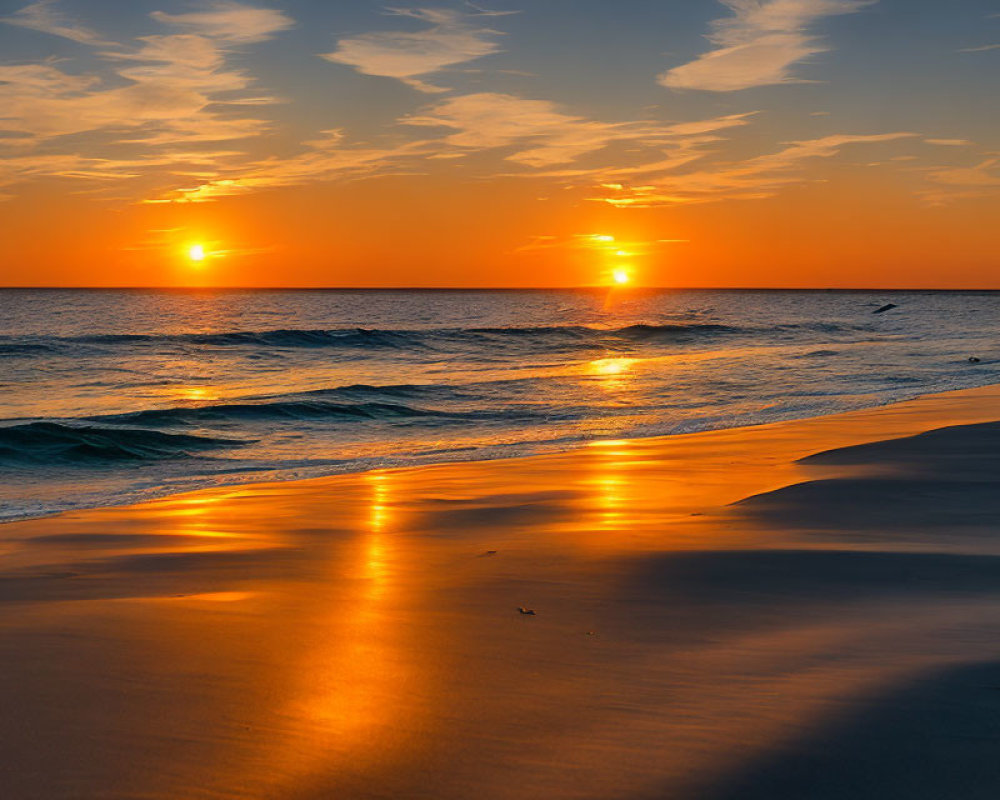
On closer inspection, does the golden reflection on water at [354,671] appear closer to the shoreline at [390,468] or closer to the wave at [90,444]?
the shoreline at [390,468]

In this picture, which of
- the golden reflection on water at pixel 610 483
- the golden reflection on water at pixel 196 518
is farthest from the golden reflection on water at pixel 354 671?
the golden reflection on water at pixel 610 483

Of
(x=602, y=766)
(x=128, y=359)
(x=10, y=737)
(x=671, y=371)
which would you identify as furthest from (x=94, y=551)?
(x=128, y=359)

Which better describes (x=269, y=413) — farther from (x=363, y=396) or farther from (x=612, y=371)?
(x=612, y=371)

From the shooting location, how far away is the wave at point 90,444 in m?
14.2

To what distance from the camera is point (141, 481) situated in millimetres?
12266

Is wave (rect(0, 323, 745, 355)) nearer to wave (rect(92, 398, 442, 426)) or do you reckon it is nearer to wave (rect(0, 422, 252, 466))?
wave (rect(92, 398, 442, 426))

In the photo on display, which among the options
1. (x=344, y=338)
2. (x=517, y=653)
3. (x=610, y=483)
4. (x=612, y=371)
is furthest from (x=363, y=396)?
(x=344, y=338)

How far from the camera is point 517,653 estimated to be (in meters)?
3.84

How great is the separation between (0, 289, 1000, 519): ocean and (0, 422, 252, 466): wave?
4 centimetres

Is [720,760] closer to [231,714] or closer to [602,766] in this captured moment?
[602,766]

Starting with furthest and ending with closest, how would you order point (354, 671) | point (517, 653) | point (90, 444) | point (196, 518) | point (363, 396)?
point (363, 396)
point (90, 444)
point (196, 518)
point (517, 653)
point (354, 671)

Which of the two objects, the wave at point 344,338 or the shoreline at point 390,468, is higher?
the wave at point 344,338

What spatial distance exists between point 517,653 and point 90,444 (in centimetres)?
1290

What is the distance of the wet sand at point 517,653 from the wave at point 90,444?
722 cm
